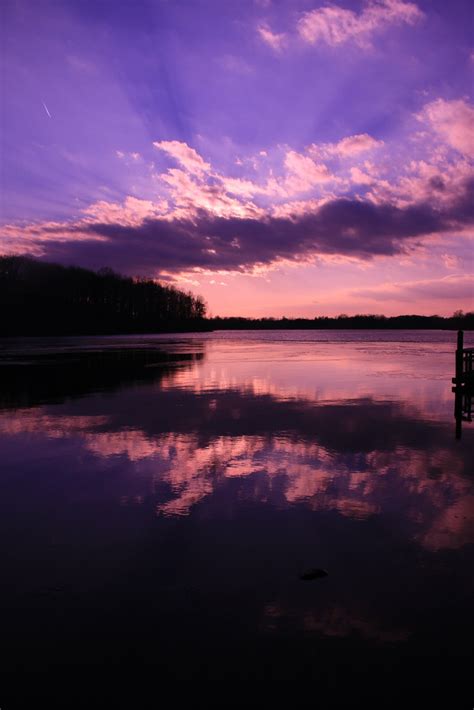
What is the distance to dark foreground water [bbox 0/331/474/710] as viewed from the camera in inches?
166

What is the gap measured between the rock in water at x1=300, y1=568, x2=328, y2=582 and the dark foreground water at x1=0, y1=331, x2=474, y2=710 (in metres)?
0.08

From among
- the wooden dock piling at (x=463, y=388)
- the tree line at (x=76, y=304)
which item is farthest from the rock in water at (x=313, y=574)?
the tree line at (x=76, y=304)

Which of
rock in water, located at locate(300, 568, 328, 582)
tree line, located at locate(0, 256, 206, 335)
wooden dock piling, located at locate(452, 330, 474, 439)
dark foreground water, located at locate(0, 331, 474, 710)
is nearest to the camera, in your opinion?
dark foreground water, located at locate(0, 331, 474, 710)

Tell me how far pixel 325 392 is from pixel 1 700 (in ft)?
64.9

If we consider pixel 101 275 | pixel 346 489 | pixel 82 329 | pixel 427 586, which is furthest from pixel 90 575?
pixel 101 275

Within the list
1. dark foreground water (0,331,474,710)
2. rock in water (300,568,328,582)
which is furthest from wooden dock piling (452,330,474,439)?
rock in water (300,568,328,582)

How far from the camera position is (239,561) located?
611 cm

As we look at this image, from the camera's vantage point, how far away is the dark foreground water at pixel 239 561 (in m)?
4.21

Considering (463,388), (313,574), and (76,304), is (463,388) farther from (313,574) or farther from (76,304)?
(76,304)

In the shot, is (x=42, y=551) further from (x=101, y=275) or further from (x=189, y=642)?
(x=101, y=275)

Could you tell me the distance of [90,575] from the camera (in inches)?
227

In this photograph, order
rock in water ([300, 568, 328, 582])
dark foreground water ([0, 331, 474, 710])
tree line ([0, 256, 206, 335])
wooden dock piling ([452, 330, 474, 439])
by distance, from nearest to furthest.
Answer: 1. dark foreground water ([0, 331, 474, 710])
2. rock in water ([300, 568, 328, 582])
3. wooden dock piling ([452, 330, 474, 439])
4. tree line ([0, 256, 206, 335])

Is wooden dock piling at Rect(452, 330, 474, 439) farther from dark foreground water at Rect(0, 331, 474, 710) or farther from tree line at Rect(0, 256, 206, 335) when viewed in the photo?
tree line at Rect(0, 256, 206, 335)

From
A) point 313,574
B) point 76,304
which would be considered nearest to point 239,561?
point 313,574
